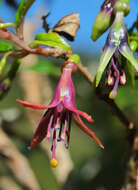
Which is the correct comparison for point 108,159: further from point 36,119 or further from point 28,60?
point 28,60

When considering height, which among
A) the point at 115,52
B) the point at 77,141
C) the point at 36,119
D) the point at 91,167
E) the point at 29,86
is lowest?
the point at 77,141

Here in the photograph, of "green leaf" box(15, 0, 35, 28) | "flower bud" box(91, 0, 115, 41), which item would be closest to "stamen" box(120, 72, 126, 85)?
"flower bud" box(91, 0, 115, 41)

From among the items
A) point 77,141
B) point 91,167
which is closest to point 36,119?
point 91,167

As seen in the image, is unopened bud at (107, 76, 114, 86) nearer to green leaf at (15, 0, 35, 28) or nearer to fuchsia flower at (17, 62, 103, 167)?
fuchsia flower at (17, 62, 103, 167)

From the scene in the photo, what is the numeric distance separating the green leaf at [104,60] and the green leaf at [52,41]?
107 millimetres

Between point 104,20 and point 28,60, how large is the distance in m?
1.36

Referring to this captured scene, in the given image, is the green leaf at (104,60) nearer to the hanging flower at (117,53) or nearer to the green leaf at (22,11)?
the hanging flower at (117,53)

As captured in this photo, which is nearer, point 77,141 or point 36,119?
point 36,119

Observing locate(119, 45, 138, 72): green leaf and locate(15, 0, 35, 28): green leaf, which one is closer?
locate(119, 45, 138, 72): green leaf

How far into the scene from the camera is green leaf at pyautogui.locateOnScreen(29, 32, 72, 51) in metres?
0.76

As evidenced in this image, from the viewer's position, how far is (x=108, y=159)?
159cm

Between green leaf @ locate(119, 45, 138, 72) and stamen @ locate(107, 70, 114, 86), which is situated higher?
green leaf @ locate(119, 45, 138, 72)

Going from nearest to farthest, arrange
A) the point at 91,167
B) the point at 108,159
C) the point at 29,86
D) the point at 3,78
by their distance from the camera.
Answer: the point at 3,78 < the point at 108,159 < the point at 91,167 < the point at 29,86

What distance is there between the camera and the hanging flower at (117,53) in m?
0.71
